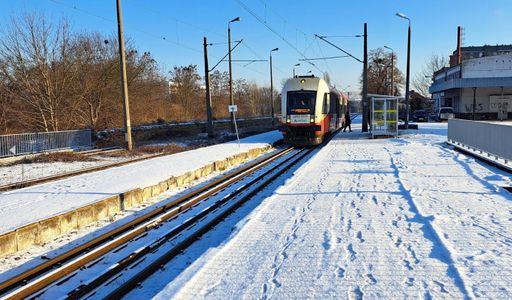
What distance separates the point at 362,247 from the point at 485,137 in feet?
38.5

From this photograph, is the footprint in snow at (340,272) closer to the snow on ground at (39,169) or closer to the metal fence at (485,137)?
the metal fence at (485,137)

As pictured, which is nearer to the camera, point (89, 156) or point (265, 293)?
point (265, 293)

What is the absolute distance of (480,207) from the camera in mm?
7832

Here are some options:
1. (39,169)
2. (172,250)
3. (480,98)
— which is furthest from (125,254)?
(480,98)

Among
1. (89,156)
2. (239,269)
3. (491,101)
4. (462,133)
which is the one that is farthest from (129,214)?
(491,101)

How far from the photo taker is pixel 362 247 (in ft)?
19.0

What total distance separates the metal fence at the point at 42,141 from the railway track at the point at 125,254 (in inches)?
488

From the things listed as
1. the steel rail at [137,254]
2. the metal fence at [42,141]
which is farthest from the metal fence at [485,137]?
the metal fence at [42,141]

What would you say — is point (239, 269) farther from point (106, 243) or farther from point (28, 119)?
point (28, 119)

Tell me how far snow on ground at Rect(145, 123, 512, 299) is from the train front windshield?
12.1 metres

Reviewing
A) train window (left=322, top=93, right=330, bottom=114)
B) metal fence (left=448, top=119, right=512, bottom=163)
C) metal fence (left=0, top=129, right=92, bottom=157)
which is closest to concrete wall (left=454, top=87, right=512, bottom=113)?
train window (left=322, top=93, right=330, bottom=114)

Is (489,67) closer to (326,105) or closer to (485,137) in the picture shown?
(326,105)

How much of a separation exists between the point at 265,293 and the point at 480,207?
17.4 feet

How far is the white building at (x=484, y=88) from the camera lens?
4623 cm
